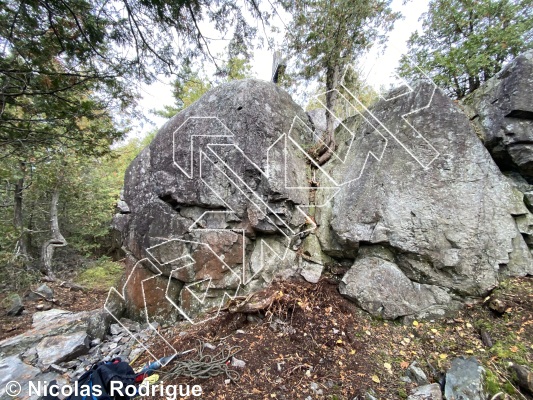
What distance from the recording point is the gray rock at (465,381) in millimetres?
1540

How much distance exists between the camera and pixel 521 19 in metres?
3.04

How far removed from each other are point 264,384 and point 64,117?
3.68m

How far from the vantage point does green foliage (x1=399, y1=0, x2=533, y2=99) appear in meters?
2.96

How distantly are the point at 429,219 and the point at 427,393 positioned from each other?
1584 millimetres

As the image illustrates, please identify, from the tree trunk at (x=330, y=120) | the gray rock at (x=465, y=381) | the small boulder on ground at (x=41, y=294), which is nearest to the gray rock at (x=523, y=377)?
the gray rock at (x=465, y=381)

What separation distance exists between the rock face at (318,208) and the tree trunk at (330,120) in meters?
0.14

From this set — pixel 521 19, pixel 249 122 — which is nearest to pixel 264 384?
pixel 249 122

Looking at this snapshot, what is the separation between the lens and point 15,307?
365 centimetres

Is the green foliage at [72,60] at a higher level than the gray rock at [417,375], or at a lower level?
higher

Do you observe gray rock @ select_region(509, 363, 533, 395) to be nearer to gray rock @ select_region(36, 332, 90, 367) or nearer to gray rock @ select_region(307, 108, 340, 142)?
gray rock @ select_region(307, 108, 340, 142)

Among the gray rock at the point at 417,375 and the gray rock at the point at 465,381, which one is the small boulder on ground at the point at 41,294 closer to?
the gray rock at the point at 417,375

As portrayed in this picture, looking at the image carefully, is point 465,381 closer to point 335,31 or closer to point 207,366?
point 207,366

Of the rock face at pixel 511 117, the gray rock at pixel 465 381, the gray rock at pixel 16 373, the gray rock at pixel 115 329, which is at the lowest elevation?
the gray rock at pixel 16 373

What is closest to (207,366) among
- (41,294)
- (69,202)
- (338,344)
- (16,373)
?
(338,344)
